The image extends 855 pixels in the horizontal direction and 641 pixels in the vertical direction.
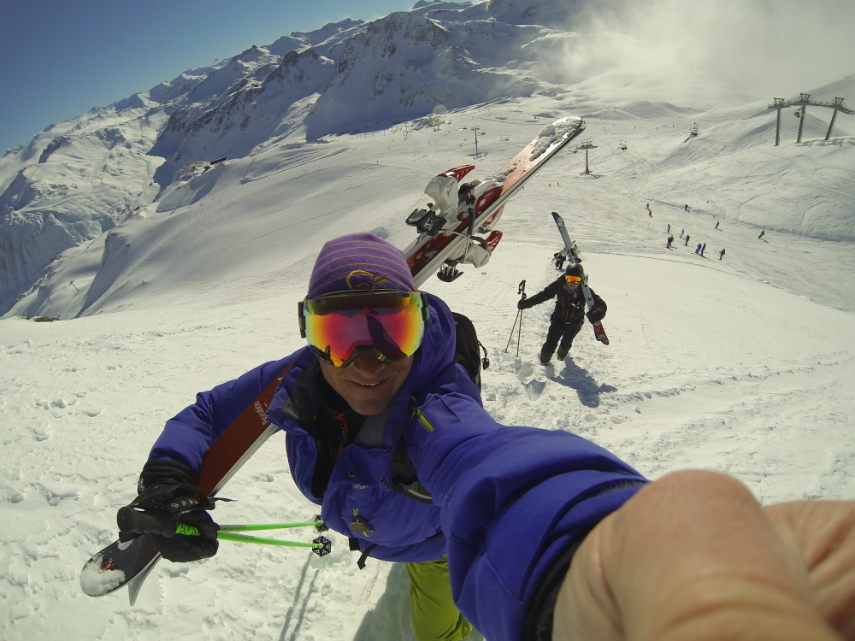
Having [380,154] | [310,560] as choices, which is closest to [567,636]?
[310,560]

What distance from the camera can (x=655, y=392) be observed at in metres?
6.19

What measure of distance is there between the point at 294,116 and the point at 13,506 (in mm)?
164677

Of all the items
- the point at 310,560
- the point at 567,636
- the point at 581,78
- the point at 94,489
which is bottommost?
the point at 310,560

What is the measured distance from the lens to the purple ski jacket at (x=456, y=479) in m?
1.00

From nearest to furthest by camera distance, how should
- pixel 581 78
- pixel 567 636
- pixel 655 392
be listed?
pixel 567 636, pixel 655 392, pixel 581 78

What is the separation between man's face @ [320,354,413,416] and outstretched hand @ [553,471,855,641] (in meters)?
1.48

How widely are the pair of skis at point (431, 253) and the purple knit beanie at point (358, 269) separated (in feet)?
2.97

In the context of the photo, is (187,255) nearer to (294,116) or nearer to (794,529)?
(794,529)

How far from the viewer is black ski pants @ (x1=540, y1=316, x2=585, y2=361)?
735cm

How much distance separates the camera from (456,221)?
5605 mm

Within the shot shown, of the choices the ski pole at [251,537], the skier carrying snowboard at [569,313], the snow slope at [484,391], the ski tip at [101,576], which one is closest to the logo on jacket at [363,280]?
the ski pole at [251,537]

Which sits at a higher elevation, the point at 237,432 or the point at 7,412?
the point at 237,432

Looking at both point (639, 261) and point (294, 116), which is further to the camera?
point (294, 116)

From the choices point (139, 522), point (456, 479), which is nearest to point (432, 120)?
point (139, 522)
